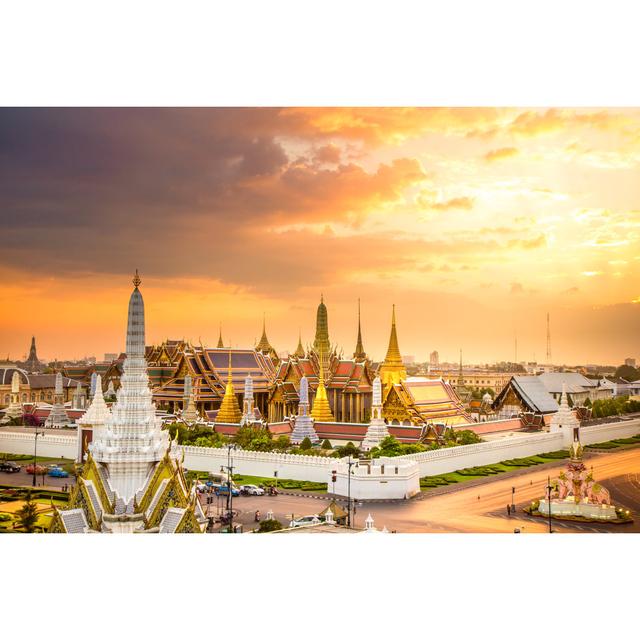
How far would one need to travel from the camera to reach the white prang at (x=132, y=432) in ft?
Answer: 27.2

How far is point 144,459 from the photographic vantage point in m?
8.31

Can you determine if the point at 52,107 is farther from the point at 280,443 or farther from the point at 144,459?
the point at 280,443

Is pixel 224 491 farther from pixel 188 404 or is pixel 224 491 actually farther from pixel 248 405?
pixel 188 404

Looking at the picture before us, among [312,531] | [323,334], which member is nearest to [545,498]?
[312,531]

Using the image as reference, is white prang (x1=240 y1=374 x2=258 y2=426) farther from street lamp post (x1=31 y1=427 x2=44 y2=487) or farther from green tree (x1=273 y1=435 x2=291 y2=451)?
street lamp post (x1=31 y1=427 x2=44 y2=487)

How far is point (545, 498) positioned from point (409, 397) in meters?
6.64

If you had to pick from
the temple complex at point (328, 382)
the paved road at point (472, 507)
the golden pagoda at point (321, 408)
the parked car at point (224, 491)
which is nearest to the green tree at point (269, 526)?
the paved road at point (472, 507)

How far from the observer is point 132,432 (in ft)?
27.8

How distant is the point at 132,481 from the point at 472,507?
15.4 feet

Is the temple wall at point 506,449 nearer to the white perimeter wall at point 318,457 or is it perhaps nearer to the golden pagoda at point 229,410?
the white perimeter wall at point 318,457

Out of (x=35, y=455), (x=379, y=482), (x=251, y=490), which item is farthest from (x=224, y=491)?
(x=35, y=455)

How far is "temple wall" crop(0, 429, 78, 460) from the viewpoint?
1541 centimetres

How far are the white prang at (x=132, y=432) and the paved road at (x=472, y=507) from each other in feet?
6.61
